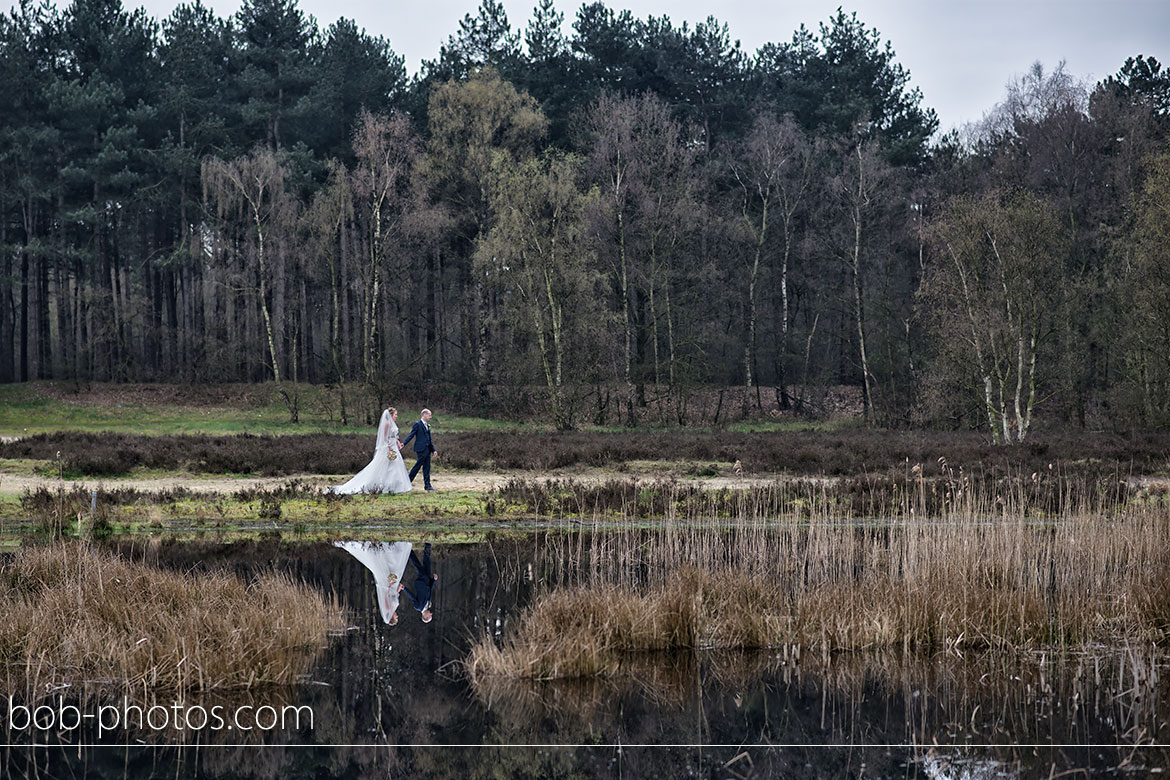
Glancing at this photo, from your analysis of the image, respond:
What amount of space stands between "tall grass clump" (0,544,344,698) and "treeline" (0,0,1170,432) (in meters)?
26.6

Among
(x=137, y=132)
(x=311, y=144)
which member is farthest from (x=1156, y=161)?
(x=137, y=132)

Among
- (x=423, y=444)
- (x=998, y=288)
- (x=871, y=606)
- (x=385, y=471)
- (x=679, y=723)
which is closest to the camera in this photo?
(x=679, y=723)

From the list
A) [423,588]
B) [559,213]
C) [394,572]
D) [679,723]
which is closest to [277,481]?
[394,572]

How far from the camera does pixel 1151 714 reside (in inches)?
329

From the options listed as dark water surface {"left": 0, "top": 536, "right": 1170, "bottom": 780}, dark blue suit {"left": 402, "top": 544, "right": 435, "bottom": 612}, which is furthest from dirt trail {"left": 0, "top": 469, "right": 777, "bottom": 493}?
dark water surface {"left": 0, "top": 536, "right": 1170, "bottom": 780}

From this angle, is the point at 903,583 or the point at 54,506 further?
the point at 54,506

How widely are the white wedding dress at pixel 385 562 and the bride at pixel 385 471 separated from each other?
334 centimetres

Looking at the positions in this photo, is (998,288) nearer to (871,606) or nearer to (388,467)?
(388,467)

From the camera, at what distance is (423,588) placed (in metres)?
13.1

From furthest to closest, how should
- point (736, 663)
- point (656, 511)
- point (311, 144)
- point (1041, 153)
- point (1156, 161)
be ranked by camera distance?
point (311, 144), point (1041, 153), point (1156, 161), point (656, 511), point (736, 663)

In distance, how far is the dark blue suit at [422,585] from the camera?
12344mm

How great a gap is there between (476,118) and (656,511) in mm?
29986

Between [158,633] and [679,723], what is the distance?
449cm

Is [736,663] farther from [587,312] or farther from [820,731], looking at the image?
[587,312]
